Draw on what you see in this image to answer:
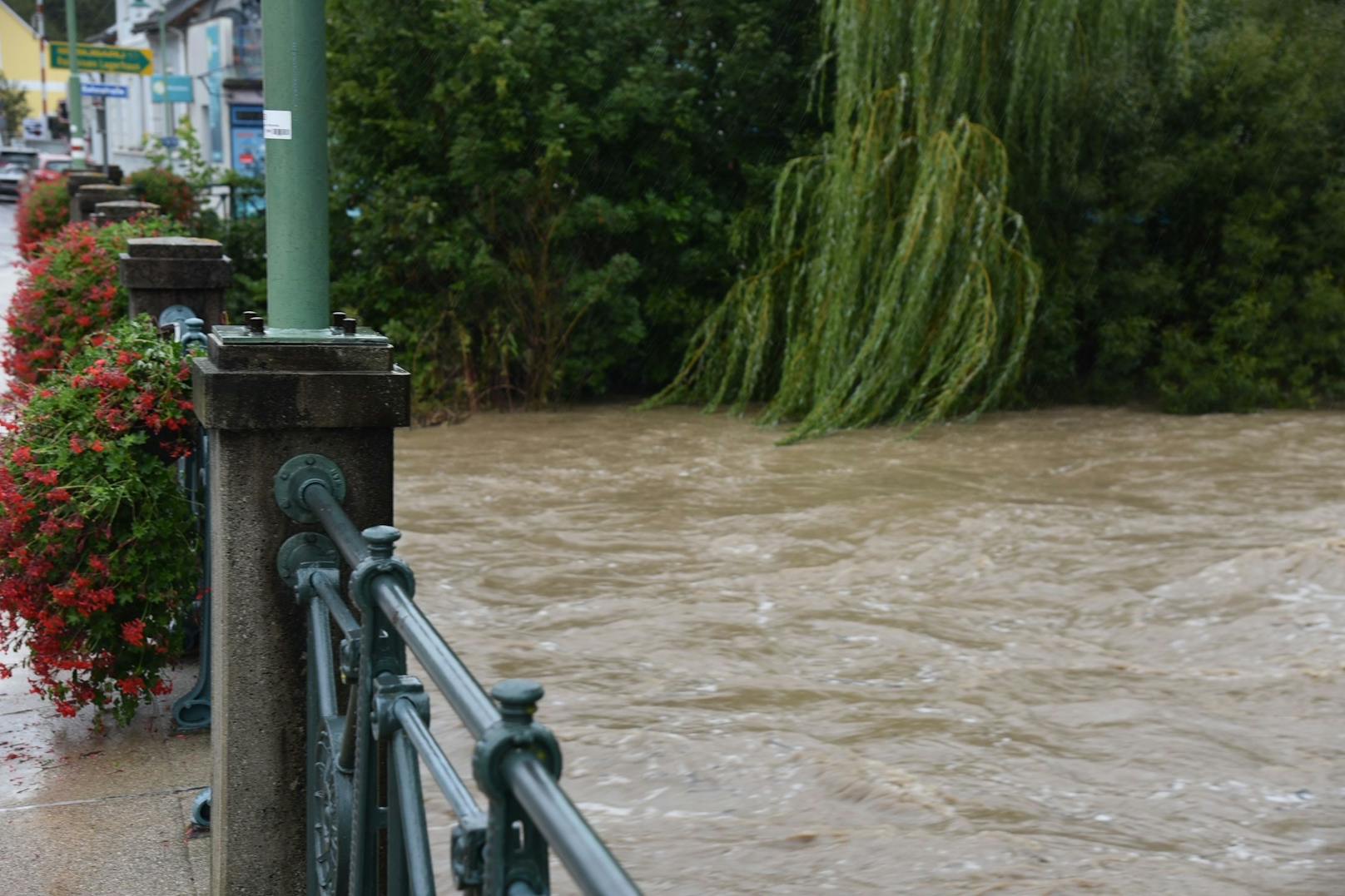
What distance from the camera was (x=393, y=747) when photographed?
8.34ft

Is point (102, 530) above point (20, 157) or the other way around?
→ the other way around

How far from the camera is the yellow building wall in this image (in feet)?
306

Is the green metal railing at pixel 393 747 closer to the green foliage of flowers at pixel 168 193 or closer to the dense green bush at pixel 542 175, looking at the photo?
the dense green bush at pixel 542 175

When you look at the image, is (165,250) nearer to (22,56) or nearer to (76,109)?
(76,109)

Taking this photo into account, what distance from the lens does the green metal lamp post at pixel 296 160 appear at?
3631 mm

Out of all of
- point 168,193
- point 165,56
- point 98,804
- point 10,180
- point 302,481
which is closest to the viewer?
point 302,481

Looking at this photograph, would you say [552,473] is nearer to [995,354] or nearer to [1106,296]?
[995,354]

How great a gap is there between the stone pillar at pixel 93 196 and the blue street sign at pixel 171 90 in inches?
1193

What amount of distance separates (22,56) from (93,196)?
90136 millimetres

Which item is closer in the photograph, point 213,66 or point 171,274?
point 171,274

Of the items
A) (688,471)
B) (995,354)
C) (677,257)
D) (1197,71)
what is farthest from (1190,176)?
(688,471)

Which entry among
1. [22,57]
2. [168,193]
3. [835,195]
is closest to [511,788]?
[835,195]

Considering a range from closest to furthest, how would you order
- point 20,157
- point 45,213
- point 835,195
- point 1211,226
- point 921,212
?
point 921,212
point 835,195
point 1211,226
point 45,213
point 20,157

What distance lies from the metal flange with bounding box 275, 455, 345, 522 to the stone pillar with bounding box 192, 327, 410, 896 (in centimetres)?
2
